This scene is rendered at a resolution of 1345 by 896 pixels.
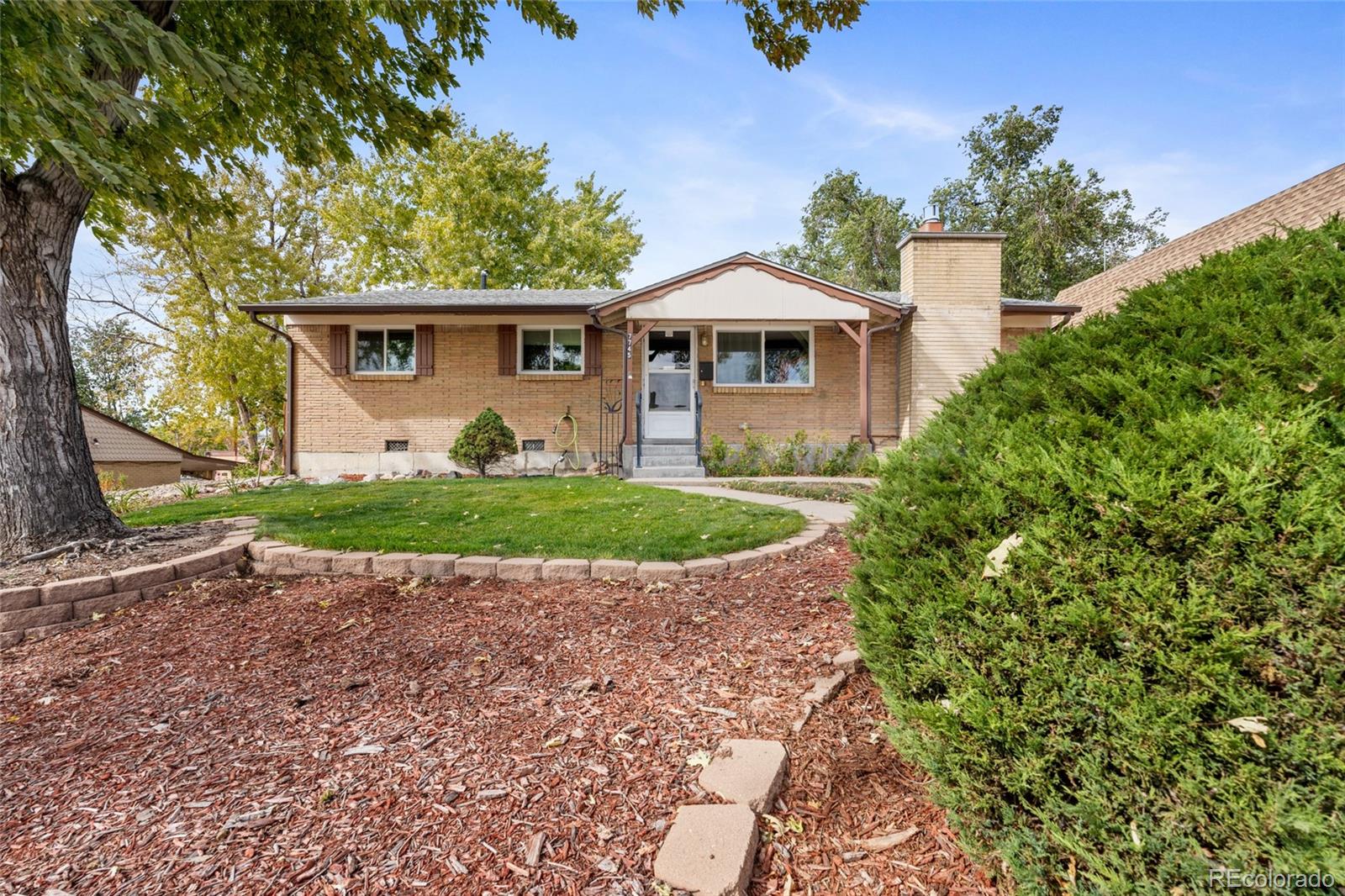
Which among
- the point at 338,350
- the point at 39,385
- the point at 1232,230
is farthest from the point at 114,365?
the point at 1232,230

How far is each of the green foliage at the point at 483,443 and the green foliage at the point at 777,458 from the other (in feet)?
12.0

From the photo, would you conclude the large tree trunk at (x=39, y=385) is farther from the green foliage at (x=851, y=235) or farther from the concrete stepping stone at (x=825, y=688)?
the green foliage at (x=851, y=235)

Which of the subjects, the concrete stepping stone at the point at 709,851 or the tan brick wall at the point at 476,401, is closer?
the concrete stepping stone at the point at 709,851

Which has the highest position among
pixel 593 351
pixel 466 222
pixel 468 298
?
pixel 466 222

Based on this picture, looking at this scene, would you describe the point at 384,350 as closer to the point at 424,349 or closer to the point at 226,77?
the point at 424,349

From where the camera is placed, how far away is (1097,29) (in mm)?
6957

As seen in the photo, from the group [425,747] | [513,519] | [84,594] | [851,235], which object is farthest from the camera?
[851,235]

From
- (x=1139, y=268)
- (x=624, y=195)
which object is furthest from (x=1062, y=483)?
(x=624, y=195)

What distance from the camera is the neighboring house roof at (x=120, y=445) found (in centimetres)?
1535

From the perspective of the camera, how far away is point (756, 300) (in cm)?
1041

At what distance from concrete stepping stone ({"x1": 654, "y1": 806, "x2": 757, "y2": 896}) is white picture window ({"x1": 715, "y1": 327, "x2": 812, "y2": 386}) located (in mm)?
10347

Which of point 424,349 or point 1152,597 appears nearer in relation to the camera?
point 1152,597

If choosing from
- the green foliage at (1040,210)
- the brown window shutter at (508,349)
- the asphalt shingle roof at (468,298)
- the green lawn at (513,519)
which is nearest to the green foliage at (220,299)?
the asphalt shingle roof at (468,298)

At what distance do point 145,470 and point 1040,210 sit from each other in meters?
32.5
